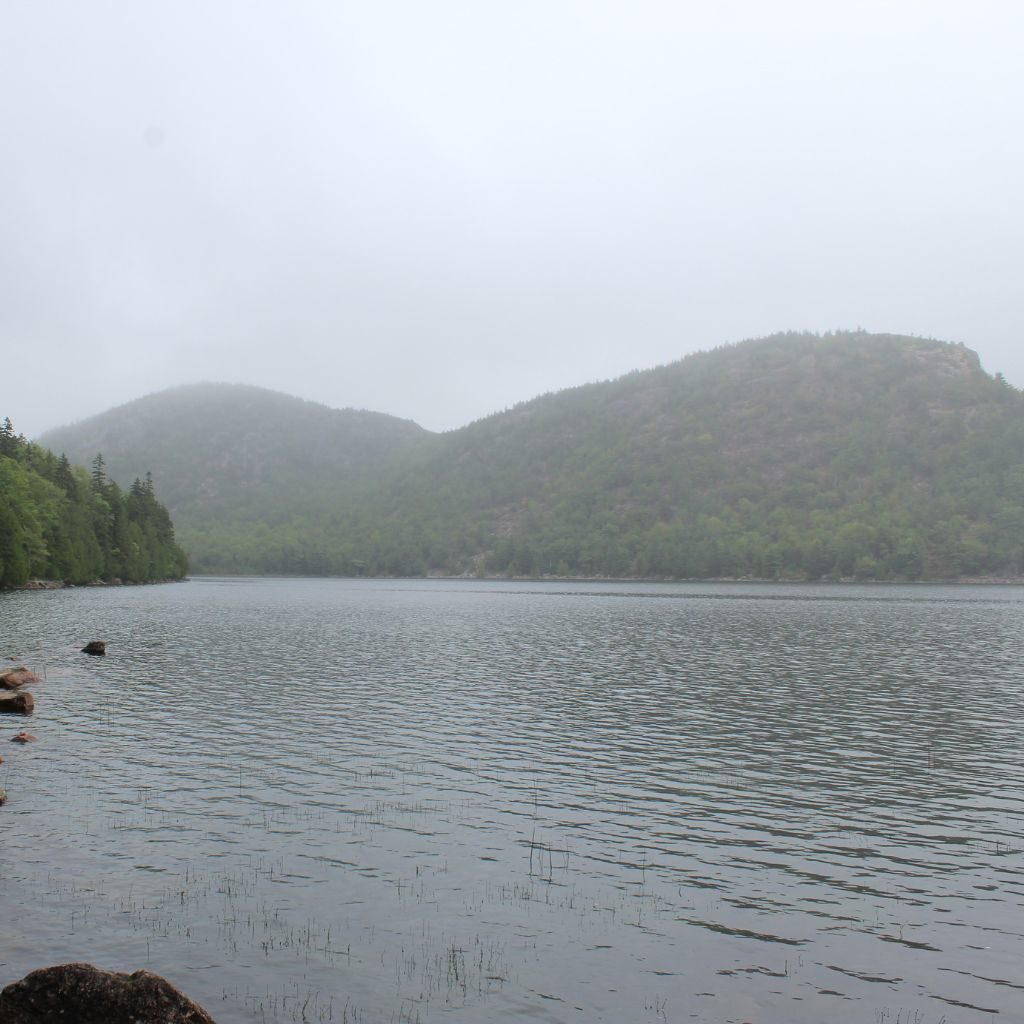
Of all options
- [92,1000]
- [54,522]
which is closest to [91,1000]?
[92,1000]

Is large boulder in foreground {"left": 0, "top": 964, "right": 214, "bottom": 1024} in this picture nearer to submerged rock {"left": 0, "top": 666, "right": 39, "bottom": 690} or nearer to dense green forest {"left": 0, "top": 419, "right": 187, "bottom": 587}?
submerged rock {"left": 0, "top": 666, "right": 39, "bottom": 690}

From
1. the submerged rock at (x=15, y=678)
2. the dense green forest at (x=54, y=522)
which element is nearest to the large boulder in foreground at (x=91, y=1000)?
the submerged rock at (x=15, y=678)

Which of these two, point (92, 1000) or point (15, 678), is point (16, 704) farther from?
point (92, 1000)

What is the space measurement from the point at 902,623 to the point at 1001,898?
92.4m

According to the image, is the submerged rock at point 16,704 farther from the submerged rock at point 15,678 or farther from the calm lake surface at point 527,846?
the submerged rock at point 15,678

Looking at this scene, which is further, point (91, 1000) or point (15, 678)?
point (15, 678)

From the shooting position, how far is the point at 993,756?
115 ft

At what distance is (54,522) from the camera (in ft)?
515

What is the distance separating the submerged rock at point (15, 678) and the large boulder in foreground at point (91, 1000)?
39.7 m

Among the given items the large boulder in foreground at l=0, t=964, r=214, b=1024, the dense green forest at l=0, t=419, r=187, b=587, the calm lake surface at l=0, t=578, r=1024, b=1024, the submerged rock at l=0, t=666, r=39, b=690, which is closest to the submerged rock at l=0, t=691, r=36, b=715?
the calm lake surface at l=0, t=578, r=1024, b=1024

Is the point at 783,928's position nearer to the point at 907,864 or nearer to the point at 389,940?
the point at 907,864

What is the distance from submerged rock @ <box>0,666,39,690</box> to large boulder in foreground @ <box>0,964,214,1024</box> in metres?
39.7

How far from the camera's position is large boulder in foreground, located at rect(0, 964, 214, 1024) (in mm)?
12234

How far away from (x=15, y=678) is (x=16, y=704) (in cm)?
769
